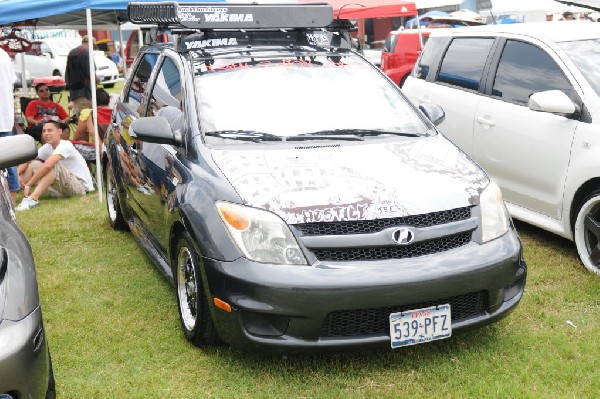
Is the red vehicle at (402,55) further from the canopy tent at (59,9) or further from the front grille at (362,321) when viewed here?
the front grille at (362,321)

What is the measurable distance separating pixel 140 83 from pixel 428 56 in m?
2.74

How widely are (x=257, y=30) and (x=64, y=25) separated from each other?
6.52 meters

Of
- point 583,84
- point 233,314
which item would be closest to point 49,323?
point 233,314

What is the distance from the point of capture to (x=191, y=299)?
13.0ft

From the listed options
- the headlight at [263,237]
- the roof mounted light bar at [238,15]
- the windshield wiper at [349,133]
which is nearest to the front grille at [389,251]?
A: the headlight at [263,237]

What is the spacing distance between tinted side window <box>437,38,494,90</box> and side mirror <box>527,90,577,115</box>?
1065mm

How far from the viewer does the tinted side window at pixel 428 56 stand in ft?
21.8

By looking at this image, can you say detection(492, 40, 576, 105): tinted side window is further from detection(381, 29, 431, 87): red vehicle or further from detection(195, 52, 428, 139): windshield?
detection(381, 29, 431, 87): red vehicle

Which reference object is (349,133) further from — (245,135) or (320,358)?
(320,358)

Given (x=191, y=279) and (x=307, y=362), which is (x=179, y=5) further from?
(x=307, y=362)

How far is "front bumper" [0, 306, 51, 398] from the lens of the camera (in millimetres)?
2484

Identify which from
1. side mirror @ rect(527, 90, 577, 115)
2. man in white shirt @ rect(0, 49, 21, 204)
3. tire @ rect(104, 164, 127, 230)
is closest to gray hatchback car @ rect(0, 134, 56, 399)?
tire @ rect(104, 164, 127, 230)

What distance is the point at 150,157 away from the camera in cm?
463

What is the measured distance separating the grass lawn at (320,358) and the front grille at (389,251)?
623 mm
